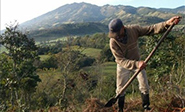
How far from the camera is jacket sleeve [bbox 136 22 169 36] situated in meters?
4.04

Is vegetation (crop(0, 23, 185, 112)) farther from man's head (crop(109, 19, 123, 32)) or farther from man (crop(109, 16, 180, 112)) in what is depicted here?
man's head (crop(109, 19, 123, 32))

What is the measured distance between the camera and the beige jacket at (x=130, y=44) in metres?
4.06

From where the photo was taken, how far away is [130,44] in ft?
13.8

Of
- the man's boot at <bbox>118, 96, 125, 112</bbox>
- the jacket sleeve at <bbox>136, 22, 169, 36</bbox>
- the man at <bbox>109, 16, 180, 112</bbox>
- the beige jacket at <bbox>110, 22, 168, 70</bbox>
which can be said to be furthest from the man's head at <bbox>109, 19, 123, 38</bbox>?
the man's boot at <bbox>118, 96, 125, 112</bbox>

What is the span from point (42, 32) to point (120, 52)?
397ft

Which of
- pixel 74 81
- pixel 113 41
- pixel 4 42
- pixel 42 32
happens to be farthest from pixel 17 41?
pixel 42 32

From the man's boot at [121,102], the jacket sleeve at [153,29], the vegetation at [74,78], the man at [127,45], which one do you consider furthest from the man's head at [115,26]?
the vegetation at [74,78]

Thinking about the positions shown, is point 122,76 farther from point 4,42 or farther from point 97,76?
point 97,76

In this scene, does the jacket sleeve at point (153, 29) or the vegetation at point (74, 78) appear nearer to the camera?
the jacket sleeve at point (153, 29)

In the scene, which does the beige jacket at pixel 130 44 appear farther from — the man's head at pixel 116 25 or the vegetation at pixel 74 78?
the vegetation at pixel 74 78

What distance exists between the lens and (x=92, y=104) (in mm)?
4852

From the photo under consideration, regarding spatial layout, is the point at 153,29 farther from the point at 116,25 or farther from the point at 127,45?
the point at 116,25

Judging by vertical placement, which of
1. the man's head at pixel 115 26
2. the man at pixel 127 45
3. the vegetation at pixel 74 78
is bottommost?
the vegetation at pixel 74 78

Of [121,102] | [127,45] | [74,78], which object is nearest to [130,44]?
[127,45]
